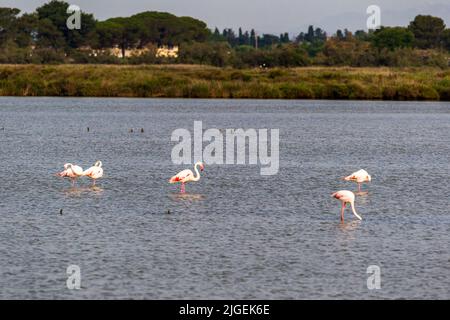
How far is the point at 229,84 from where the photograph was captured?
87938mm

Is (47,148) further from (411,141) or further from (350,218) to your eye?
(350,218)

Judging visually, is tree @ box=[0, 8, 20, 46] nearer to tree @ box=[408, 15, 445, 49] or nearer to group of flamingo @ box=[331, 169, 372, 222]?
tree @ box=[408, 15, 445, 49]

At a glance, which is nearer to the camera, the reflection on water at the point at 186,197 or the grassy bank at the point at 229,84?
the reflection on water at the point at 186,197

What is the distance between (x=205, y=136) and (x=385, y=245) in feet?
101

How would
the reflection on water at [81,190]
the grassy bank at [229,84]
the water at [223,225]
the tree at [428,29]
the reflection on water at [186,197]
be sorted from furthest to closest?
the tree at [428,29]
the grassy bank at [229,84]
the reflection on water at [81,190]
the reflection on water at [186,197]
the water at [223,225]

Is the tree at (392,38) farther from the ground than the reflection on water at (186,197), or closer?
farther from the ground

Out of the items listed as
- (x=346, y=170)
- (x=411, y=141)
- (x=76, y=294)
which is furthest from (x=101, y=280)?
(x=411, y=141)

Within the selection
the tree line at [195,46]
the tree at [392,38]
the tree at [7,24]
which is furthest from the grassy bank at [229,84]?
the tree at [7,24]

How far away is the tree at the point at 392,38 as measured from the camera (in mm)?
162750

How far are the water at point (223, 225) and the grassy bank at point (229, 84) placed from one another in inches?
1509

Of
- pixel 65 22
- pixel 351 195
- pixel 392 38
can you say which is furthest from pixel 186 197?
pixel 65 22

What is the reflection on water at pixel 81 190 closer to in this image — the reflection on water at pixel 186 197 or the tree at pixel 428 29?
the reflection on water at pixel 186 197

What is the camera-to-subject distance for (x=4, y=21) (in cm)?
17338

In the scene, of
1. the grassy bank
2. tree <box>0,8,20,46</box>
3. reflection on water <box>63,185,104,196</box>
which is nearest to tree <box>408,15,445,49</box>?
tree <box>0,8,20,46</box>
